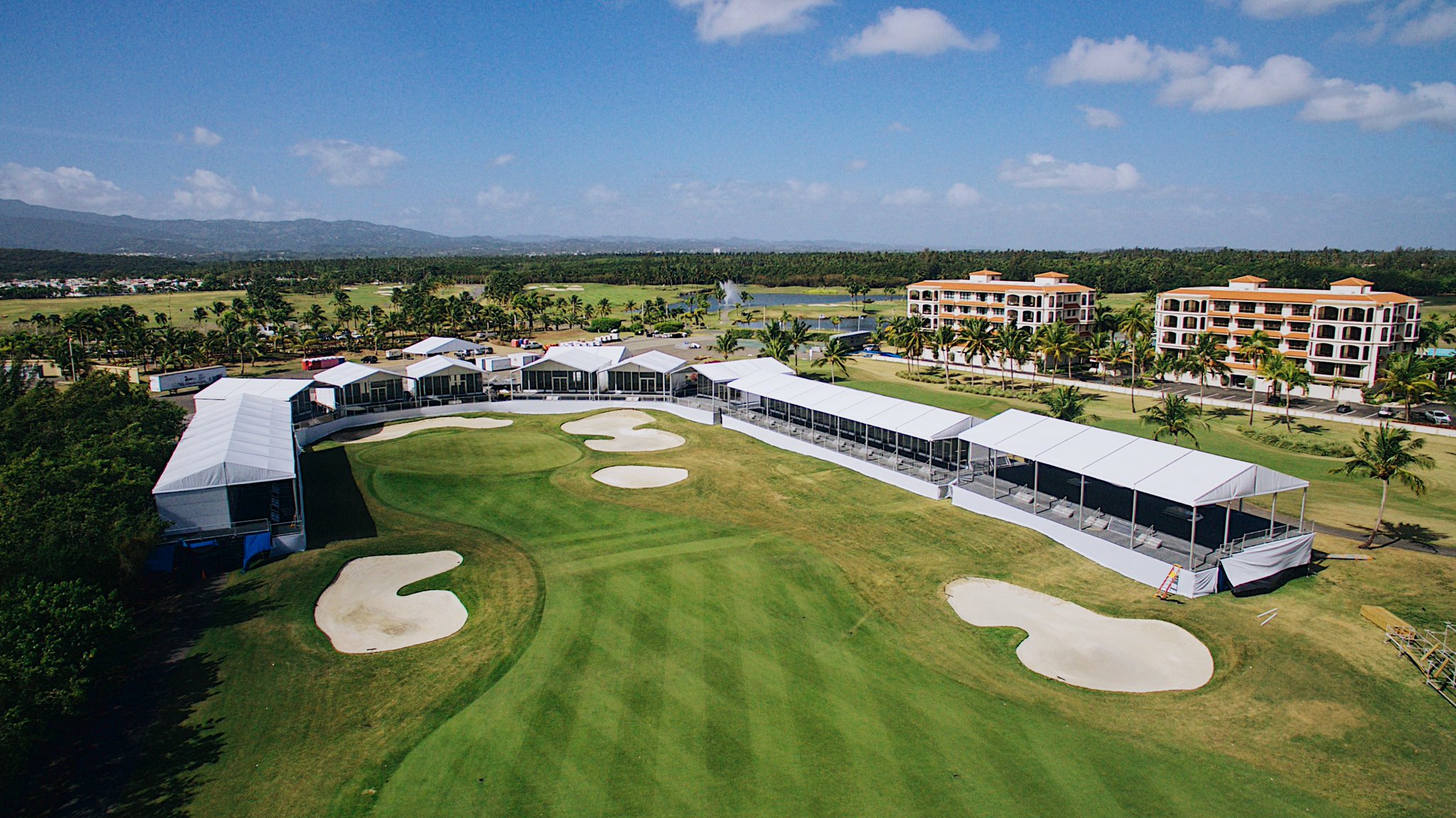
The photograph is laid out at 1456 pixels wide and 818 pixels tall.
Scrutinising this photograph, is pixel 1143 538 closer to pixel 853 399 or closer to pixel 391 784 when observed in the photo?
pixel 853 399

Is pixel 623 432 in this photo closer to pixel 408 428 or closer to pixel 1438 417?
pixel 408 428

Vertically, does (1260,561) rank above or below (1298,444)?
above

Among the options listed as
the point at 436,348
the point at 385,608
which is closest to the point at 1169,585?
the point at 385,608

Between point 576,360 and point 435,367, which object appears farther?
point 576,360

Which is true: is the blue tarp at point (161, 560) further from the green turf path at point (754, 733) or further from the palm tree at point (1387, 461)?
the palm tree at point (1387, 461)

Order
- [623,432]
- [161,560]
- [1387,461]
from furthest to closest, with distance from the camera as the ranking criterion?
[623,432] → [1387,461] → [161,560]

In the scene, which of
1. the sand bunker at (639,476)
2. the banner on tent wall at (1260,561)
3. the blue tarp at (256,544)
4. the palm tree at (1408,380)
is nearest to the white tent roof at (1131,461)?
the banner on tent wall at (1260,561)

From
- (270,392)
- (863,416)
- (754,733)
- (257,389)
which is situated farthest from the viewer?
(257,389)

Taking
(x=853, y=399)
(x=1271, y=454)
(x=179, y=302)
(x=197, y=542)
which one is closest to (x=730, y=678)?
(x=197, y=542)

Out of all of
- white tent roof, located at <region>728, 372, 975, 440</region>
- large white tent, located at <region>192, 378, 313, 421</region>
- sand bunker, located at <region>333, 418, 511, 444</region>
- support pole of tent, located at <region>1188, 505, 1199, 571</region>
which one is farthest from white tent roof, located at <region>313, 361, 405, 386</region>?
support pole of tent, located at <region>1188, 505, 1199, 571</region>
